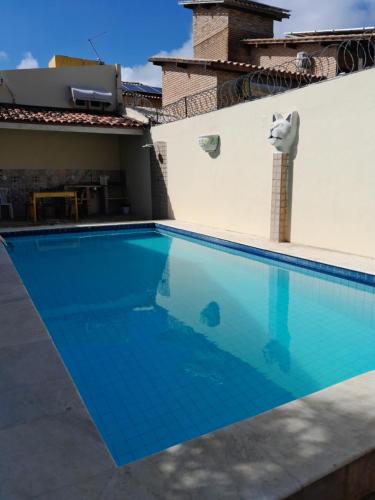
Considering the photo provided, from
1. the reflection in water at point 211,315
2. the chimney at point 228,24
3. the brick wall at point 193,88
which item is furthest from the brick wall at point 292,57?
the reflection in water at point 211,315

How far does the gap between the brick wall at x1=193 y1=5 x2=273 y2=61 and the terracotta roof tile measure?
5.98m

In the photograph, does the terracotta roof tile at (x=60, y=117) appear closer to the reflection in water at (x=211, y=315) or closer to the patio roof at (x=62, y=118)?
the patio roof at (x=62, y=118)

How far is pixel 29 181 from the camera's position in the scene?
1327cm

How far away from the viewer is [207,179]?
34.4 feet

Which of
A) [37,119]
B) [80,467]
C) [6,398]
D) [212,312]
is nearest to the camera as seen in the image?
[80,467]

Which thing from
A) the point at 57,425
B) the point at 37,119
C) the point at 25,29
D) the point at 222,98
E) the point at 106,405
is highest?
the point at 25,29

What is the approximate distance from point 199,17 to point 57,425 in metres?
19.0

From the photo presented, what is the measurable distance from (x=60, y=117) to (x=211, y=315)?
984 cm

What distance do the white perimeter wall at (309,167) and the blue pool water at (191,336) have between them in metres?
1.17

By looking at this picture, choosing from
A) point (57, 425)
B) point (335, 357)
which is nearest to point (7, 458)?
point (57, 425)

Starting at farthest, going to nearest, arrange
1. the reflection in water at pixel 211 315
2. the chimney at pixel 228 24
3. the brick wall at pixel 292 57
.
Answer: the chimney at pixel 228 24, the brick wall at pixel 292 57, the reflection in water at pixel 211 315

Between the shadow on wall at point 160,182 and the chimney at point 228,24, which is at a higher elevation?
the chimney at point 228,24

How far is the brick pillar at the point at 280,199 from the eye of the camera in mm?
7875

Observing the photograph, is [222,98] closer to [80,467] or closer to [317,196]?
[317,196]
